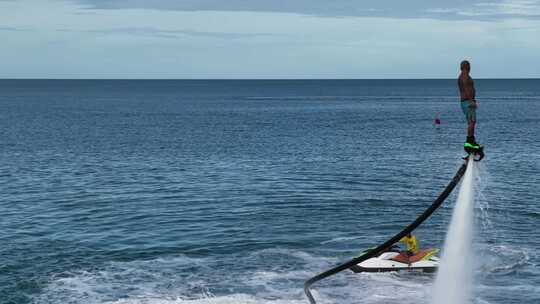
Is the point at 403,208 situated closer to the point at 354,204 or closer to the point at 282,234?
the point at 354,204

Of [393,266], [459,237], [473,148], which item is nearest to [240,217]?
[393,266]

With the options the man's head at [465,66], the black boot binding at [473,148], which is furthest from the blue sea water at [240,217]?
the man's head at [465,66]

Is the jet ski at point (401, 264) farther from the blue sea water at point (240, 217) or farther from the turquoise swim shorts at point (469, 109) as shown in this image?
the turquoise swim shorts at point (469, 109)

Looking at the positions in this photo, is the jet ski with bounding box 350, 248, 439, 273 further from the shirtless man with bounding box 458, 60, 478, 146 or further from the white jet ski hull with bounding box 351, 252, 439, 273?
the shirtless man with bounding box 458, 60, 478, 146

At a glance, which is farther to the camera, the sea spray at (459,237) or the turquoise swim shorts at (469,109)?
the sea spray at (459,237)

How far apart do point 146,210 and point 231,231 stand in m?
13.1

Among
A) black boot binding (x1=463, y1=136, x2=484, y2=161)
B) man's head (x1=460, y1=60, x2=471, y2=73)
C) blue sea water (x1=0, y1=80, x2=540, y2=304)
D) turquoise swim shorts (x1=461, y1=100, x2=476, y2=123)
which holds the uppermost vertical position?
man's head (x1=460, y1=60, x2=471, y2=73)

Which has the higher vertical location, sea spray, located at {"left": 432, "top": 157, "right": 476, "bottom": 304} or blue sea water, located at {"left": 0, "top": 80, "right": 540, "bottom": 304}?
sea spray, located at {"left": 432, "top": 157, "right": 476, "bottom": 304}

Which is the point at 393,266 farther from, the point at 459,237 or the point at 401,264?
the point at 459,237

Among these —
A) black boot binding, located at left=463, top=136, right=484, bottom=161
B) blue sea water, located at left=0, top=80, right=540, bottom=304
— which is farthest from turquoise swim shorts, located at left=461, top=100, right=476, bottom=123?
blue sea water, located at left=0, top=80, right=540, bottom=304

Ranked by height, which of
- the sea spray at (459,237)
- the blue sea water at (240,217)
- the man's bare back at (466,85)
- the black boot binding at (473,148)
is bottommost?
the blue sea water at (240,217)

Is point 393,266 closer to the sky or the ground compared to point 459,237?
closer to the ground

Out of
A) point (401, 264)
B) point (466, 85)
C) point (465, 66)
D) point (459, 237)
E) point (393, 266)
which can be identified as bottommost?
point (393, 266)

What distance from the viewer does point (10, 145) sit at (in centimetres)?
13188
